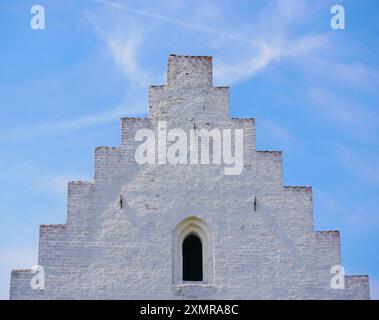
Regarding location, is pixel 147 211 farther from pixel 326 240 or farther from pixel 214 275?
pixel 326 240

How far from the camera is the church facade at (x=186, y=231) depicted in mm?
25344

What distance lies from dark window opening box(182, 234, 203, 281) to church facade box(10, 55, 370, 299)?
1.0 inches

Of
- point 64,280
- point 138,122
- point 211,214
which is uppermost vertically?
point 138,122

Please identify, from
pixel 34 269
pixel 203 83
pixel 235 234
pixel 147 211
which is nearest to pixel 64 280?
pixel 34 269

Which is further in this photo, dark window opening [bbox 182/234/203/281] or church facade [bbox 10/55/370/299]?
dark window opening [bbox 182/234/203/281]

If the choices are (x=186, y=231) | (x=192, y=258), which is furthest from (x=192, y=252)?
(x=186, y=231)

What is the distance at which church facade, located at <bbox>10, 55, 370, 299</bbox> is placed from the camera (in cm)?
2534

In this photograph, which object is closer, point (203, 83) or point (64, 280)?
point (64, 280)

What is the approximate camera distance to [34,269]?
82.8ft

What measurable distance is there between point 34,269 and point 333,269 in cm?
755

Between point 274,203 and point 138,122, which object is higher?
point 138,122

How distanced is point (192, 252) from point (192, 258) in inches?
6.2

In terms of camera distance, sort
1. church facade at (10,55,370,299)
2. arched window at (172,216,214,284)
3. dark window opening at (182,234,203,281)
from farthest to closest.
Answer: dark window opening at (182,234,203,281)
arched window at (172,216,214,284)
church facade at (10,55,370,299)

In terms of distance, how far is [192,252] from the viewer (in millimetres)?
26062
